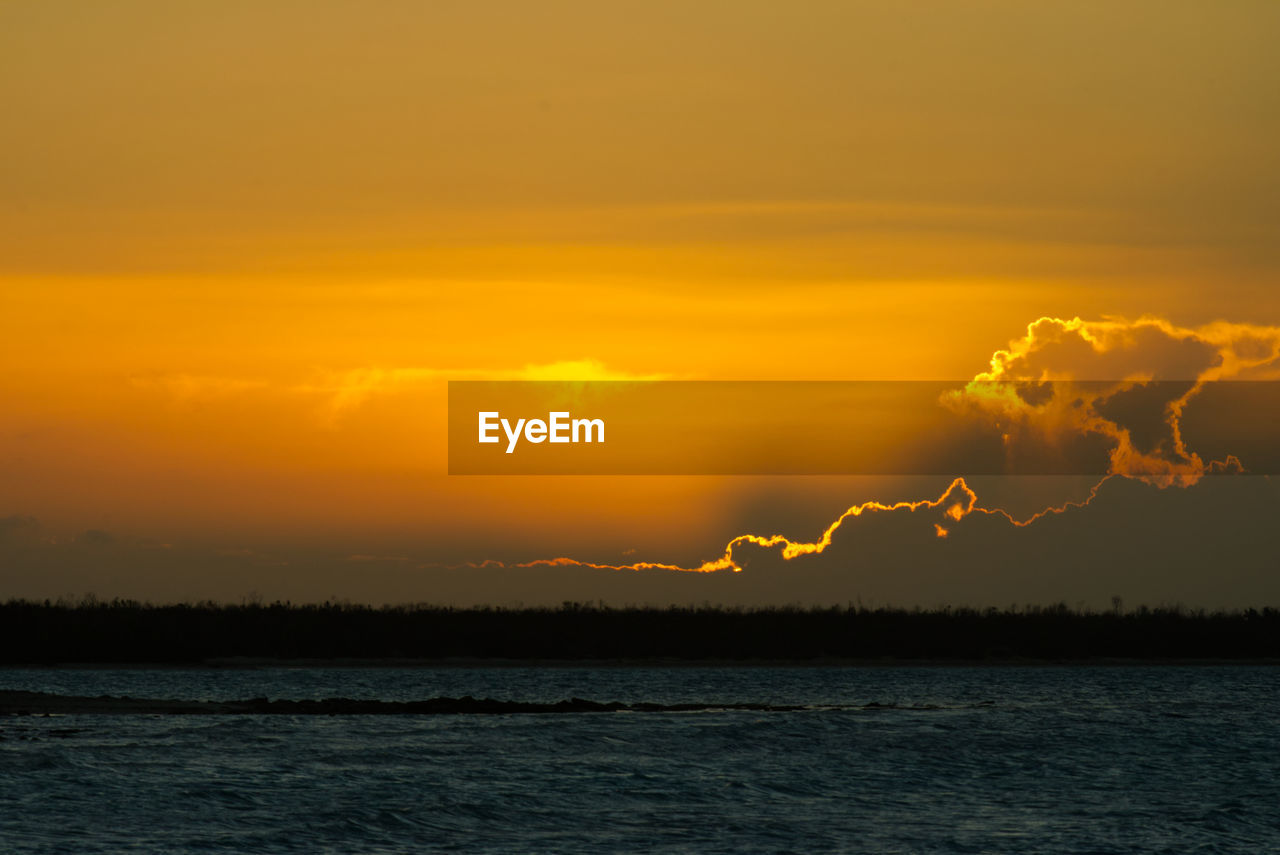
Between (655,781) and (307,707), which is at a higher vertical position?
(307,707)

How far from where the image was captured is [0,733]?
5828 centimetres

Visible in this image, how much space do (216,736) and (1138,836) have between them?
125ft

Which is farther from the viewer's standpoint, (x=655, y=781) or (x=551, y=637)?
(x=551, y=637)

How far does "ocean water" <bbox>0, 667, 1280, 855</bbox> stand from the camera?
129 feet

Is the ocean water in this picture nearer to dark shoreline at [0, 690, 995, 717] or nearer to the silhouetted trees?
dark shoreline at [0, 690, 995, 717]

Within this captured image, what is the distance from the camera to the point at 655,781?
50.6 meters

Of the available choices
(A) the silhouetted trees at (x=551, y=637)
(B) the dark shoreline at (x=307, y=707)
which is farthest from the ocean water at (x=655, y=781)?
(A) the silhouetted trees at (x=551, y=637)

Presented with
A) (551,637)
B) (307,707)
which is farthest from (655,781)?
(551,637)

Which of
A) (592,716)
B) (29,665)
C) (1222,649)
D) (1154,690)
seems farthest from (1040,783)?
(1222,649)

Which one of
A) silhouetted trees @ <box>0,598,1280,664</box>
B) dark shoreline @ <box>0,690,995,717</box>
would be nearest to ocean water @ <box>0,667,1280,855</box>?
dark shoreline @ <box>0,690,995,717</box>

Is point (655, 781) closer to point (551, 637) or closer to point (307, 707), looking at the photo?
point (307, 707)

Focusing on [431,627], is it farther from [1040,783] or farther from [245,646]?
[1040,783]

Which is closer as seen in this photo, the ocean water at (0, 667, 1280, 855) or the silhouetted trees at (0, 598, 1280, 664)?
the ocean water at (0, 667, 1280, 855)

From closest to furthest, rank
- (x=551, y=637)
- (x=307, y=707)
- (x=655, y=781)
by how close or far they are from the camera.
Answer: (x=655, y=781) → (x=307, y=707) → (x=551, y=637)
